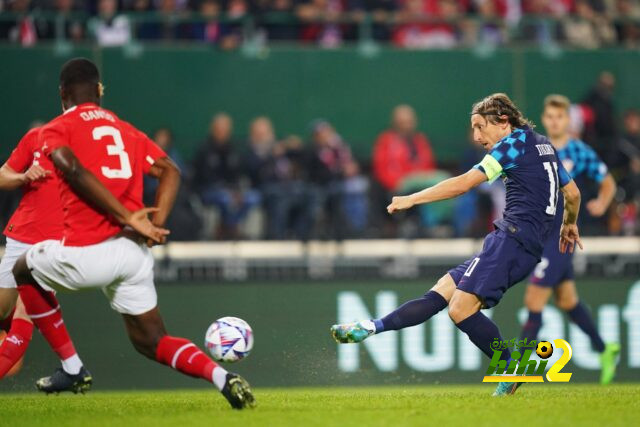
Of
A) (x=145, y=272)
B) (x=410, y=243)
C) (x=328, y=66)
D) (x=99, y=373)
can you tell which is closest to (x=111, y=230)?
(x=145, y=272)

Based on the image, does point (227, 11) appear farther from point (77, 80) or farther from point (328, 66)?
point (77, 80)

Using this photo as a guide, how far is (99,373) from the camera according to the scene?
43.2ft

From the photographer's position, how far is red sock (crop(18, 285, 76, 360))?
862 cm

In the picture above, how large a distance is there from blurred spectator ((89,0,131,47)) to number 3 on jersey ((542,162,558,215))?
9.57 meters

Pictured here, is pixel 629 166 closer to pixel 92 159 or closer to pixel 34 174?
pixel 34 174

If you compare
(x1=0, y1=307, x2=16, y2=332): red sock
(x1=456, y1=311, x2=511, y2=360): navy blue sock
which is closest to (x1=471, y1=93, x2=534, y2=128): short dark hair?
(x1=456, y1=311, x2=511, y2=360): navy blue sock

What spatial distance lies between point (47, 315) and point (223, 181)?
23.3 feet

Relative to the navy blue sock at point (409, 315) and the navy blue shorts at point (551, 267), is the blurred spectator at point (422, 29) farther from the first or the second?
the navy blue sock at point (409, 315)

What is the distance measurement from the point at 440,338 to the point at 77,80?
21.8 ft

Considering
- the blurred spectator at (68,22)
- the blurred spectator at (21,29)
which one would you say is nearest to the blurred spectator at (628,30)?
the blurred spectator at (68,22)

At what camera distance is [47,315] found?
28.8ft

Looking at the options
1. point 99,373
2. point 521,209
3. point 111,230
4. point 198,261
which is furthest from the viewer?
point 198,261

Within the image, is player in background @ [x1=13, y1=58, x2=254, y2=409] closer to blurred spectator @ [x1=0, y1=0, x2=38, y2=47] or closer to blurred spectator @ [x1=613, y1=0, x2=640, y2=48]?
blurred spectator @ [x1=0, y1=0, x2=38, y2=47]

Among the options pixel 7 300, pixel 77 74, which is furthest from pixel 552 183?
pixel 7 300
